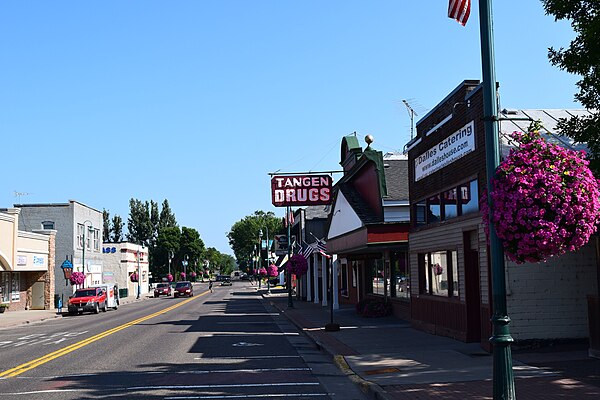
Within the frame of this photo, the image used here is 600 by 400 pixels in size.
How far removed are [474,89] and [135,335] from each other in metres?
14.7

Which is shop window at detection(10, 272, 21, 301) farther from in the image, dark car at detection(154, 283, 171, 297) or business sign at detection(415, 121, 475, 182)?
business sign at detection(415, 121, 475, 182)

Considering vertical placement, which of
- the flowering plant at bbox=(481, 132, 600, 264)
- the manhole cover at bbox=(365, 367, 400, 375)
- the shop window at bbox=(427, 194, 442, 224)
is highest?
the shop window at bbox=(427, 194, 442, 224)

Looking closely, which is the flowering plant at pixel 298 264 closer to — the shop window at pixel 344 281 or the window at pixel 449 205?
the shop window at pixel 344 281

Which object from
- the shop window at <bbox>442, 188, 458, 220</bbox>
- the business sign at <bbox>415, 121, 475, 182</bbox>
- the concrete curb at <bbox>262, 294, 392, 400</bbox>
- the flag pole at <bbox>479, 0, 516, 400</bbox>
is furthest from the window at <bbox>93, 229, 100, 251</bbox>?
the flag pole at <bbox>479, 0, 516, 400</bbox>

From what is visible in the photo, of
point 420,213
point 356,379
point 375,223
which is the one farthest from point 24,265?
point 356,379

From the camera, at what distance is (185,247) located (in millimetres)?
134875

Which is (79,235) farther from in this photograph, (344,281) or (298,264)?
(344,281)

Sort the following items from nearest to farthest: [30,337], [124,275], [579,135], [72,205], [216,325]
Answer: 1. [579,135]
2. [30,337]
3. [216,325]
4. [72,205]
5. [124,275]

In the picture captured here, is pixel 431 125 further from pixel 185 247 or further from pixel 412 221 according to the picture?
pixel 185 247

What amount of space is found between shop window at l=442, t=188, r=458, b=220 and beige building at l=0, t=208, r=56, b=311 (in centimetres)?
3330

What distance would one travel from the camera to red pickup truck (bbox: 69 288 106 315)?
4156cm

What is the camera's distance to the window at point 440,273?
18.2m

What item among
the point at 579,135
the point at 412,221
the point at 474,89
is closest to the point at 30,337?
the point at 412,221

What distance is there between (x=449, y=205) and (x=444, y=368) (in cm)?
657
